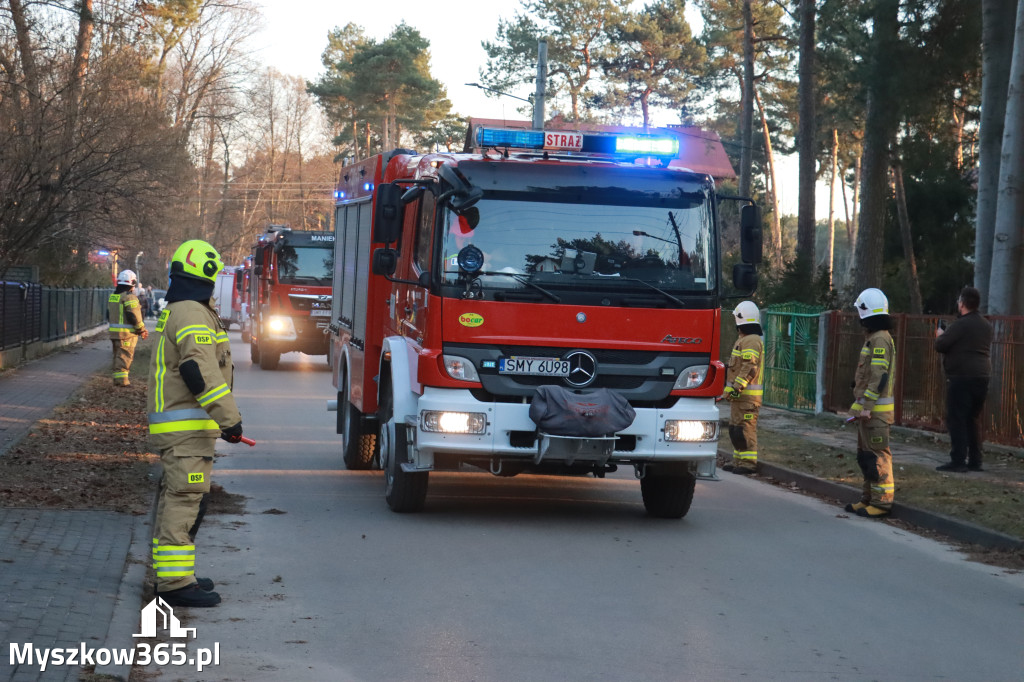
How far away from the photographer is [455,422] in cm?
912

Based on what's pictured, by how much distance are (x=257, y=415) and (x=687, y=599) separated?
11.5 metres

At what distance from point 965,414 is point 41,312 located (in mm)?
22047

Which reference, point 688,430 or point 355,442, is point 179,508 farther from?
point 355,442

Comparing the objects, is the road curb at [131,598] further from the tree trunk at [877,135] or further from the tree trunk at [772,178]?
the tree trunk at [772,178]

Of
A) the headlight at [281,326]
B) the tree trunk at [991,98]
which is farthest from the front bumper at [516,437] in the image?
the headlight at [281,326]

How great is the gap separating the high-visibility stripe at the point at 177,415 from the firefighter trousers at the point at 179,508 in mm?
120

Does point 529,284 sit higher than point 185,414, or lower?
higher

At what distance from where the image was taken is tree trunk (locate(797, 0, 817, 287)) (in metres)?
32.4

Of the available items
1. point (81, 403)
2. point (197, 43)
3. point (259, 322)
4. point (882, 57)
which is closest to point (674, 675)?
point (81, 403)

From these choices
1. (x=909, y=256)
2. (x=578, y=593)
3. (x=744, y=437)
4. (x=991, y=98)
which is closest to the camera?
(x=578, y=593)

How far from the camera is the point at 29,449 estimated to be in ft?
38.8

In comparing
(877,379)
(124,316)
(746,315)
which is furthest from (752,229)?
(124,316)

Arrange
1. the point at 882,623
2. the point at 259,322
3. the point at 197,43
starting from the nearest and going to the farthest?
1. the point at 882,623
2. the point at 259,322
3. the point at 197,43

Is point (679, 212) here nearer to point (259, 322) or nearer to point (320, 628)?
point (320, 628)
